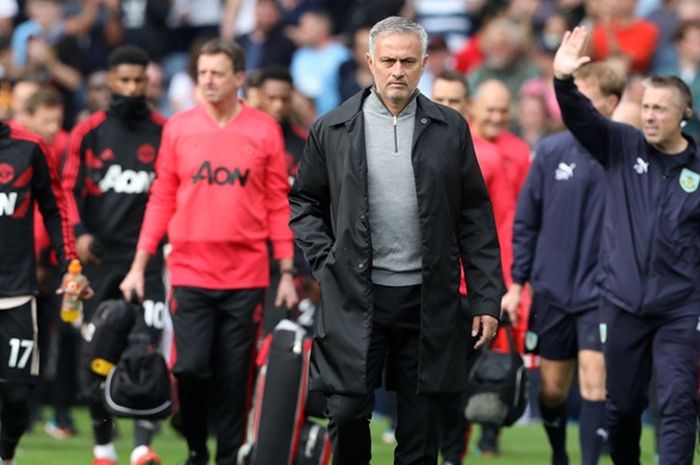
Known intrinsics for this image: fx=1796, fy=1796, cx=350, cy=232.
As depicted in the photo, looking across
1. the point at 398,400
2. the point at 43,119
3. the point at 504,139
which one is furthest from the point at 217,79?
the point at 43,119

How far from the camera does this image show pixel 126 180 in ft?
42.0

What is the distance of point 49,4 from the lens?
67.1 feet

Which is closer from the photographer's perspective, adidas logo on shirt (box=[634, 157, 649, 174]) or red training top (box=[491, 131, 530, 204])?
adidas logo on shirt (box=[634, 157, 649, 174])

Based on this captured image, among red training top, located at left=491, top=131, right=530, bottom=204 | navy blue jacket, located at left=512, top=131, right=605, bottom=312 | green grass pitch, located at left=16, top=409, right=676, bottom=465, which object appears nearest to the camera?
navy blue jacket, located at left=512, top=131, right=605, bottom=312

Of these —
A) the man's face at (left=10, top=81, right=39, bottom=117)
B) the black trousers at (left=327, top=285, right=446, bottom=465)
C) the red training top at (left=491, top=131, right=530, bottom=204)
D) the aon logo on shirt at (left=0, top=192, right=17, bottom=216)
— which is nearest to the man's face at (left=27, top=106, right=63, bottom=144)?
the man's face at (left=10, top=81, right=39, bottom=117)

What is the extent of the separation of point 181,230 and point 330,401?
2682 mm

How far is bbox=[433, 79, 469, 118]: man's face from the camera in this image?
12430mm

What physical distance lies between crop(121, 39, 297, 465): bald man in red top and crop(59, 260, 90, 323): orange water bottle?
0.38 meters

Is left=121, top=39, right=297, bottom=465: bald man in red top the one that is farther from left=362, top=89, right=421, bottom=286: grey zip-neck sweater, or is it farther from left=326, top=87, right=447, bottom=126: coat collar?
left=362, top=89, right=421, bottom=286: grey zip-neck sweater

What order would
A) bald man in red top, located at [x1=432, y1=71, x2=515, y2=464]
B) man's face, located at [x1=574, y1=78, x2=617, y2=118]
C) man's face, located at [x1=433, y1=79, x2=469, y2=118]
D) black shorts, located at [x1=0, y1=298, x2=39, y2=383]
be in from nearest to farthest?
black shorts, located at [x1=0, y1=298, x2=39, y2=383] < man's face, located at [x1=574, y1=78, x2=617, y2=118] < bald man in red top, located at [x1=432, y1=71, x2=515, y2=464] < man's face, located at [x1=433, y1=79, x2=469, y2=118]

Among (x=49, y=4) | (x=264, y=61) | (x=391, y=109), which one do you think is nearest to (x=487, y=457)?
(x=391, y=109)

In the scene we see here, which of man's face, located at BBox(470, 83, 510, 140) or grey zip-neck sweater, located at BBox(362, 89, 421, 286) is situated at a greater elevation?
man's face, located at BBox(470, 83, 510, 140)

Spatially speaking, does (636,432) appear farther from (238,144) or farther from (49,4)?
(49,4)

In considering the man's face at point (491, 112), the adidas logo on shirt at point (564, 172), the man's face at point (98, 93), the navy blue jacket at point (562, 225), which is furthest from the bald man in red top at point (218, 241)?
the man's face at point (98, 93)
